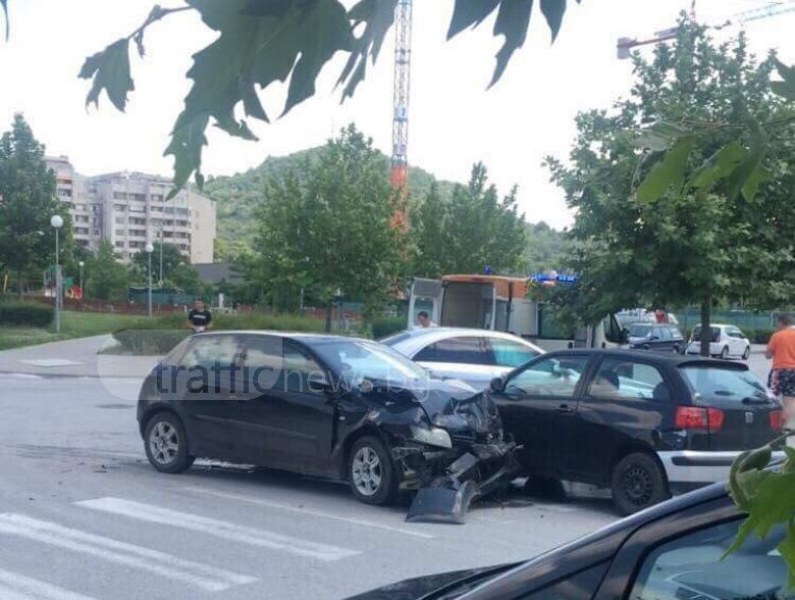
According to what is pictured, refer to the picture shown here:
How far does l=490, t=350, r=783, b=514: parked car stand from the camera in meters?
8.85

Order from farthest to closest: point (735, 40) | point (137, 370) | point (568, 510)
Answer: point (137, 370), point (735, 40), point (568, 510)

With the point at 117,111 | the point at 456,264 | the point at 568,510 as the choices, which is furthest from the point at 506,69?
the point at 456,264

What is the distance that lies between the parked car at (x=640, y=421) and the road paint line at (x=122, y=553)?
390 cm

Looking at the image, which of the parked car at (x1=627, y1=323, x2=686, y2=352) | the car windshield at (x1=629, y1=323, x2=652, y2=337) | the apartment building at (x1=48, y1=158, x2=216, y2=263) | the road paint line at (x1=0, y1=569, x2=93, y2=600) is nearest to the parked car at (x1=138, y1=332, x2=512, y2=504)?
the road paint line at (x1=0, y1=569, x2=93, y2=600)

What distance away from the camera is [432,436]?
29.5 ft

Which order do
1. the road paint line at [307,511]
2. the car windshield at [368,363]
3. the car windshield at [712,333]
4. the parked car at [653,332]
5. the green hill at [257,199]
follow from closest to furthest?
the green hill at [257,199]
the road paint line at [307,511]
the car windshield at [368,363]
the parked car at [653,332]
the car windshield at [712,333]

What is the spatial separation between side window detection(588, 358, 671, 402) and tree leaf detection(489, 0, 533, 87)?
25.4 ft

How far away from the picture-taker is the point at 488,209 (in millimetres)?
41250

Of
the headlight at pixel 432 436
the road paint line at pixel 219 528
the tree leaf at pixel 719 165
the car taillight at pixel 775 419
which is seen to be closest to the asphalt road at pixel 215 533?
the road paint line at pixel 219 528

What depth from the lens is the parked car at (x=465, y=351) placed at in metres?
13.3

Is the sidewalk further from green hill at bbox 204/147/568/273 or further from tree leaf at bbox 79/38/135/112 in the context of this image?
tree leaf at bbox 79/38/135/112

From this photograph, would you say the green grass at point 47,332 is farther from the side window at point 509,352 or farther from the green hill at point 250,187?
the side window at point 509,352

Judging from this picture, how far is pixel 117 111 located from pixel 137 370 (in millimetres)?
25843

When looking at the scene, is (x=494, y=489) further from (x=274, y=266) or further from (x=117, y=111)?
(x=274, y=266)
